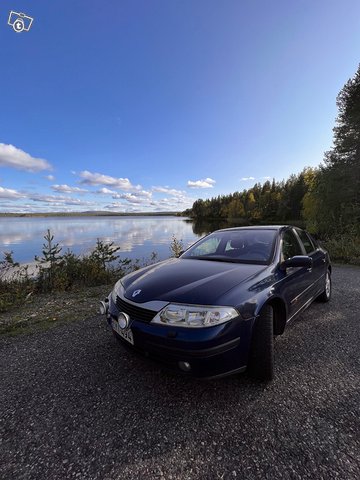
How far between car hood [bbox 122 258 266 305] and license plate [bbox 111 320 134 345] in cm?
28

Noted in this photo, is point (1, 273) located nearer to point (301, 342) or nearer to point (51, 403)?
point (51, 403)

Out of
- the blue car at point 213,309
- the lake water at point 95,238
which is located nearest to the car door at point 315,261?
the blue car at point 213,309

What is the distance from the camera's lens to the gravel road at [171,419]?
1.49 metres

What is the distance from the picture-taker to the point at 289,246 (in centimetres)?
323

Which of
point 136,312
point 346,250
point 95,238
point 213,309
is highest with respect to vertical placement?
point 213,309

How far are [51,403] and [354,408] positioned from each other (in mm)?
2495

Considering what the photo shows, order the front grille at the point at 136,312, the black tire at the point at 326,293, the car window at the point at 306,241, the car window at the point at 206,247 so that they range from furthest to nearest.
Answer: the black tire at the point at 326,293
the car window at the point at 306,241
the car window at the point at 206,247
the front grille at the point at 136,312

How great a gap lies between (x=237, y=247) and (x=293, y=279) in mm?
782

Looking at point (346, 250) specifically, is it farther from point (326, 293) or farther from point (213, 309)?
point (213, 309)

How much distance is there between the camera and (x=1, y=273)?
557 centimetres

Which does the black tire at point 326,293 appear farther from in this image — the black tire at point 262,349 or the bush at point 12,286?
the bush at point 12,286

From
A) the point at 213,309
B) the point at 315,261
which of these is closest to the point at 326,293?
the point at 315,261

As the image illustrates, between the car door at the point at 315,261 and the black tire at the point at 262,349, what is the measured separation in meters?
1.80

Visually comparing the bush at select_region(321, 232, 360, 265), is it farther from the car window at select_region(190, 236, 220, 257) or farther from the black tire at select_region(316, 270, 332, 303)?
the car window at select_region(190, 236, 220, 257)
